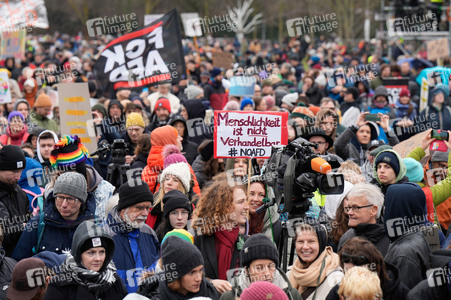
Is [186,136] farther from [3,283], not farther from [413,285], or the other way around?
[413,285]

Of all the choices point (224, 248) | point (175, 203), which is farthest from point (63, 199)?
point (224, 248)

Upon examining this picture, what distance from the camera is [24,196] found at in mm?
6457

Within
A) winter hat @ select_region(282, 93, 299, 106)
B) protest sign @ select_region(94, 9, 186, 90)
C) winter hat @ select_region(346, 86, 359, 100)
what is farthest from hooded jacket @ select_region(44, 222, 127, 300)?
winter hat @ select_region(346, 86, 359, 100)

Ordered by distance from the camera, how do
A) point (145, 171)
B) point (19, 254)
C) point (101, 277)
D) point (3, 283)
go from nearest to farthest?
point (101, 277) < point (3, 283) < point (19, 254) < point (145, 171)

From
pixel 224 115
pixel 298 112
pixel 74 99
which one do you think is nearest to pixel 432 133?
pixel 224 115

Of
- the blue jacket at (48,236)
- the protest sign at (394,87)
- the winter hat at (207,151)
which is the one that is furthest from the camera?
the protest sign at (394,87)

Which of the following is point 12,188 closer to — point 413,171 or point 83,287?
point 83,287

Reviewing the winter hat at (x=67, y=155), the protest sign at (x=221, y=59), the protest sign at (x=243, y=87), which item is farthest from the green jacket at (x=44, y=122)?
the protest sign at (x=221, y=59)

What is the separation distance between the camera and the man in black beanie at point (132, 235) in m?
5.16

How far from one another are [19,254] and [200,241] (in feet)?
4.71

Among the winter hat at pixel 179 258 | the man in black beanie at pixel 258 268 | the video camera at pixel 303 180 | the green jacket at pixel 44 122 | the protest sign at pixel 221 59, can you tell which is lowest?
the man in black beanie at pixel 258 268

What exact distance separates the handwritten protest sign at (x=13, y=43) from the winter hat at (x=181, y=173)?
47.2ft

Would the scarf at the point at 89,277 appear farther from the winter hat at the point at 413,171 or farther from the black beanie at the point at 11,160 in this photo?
the winter hat at the point at 413,171

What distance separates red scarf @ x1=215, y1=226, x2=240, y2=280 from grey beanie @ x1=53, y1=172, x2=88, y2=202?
1.17 m
